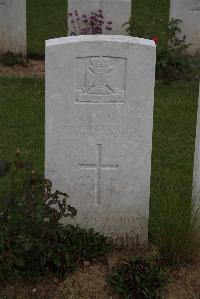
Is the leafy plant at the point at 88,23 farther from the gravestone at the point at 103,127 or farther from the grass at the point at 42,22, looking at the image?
the gravestone at the point at 103,127

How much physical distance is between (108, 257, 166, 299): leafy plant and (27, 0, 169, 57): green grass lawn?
7020mm

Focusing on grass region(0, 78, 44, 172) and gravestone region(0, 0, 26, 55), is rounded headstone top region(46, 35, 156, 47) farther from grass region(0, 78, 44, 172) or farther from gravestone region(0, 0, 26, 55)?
gravestone region(0, 0, 26, 55)

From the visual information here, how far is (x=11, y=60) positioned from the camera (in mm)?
9938

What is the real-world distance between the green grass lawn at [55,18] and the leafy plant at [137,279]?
702cm

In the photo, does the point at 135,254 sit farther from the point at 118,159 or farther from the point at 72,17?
the point at 72,17

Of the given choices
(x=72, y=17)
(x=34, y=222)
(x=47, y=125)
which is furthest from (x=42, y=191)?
(x=72, y=17)

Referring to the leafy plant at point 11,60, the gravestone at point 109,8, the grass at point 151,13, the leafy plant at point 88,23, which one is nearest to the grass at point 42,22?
the leafy plant at point 11,60

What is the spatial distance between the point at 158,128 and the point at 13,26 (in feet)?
12.1

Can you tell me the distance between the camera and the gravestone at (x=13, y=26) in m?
9.97

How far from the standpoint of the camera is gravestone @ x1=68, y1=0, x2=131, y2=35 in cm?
991

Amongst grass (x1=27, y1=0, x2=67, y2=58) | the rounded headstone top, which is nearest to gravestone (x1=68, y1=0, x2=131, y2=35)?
grass (x1=27, y1=0, x2=67, y2=58)

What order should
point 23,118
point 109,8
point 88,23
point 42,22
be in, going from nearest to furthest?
1. point 23,118
2. point 88,23
3. point 109,8
4. point 42,22

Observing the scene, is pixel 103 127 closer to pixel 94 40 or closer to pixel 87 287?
pixel 94 40

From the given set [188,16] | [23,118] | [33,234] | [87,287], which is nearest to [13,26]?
[188,16]
